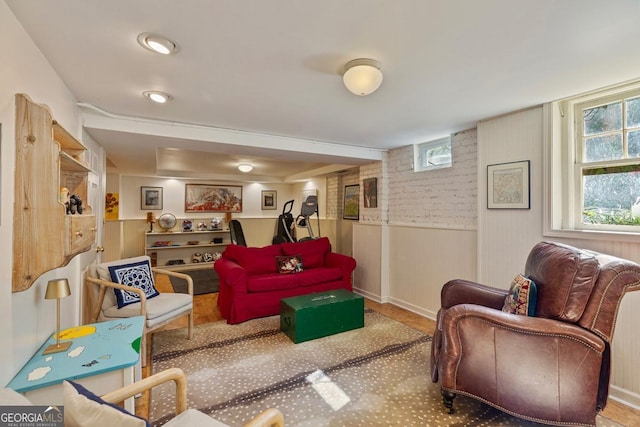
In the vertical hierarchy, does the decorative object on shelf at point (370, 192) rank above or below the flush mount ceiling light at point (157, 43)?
below

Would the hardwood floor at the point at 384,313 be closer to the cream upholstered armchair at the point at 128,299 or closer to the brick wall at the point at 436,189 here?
the cream upholstered armchair at the point at 128,299

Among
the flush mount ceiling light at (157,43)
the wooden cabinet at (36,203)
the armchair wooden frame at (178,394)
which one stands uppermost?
the flush mount ceiling light at (157,43)

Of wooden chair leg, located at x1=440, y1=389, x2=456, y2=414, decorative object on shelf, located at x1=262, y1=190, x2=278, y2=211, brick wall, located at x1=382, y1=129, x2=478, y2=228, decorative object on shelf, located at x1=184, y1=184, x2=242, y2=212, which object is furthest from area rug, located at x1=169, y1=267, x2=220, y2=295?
wooden chair leg, located at x1=440, y1=389, x2=456, y2=414

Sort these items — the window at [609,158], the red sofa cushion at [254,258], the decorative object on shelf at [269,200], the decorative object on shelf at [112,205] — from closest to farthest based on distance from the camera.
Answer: the window at [609,158] → the red sofa cushion at [254,258] → the decorative object on shelf at [112,205] → the decorative object on shelf at [269,200]

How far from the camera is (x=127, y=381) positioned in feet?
4.78

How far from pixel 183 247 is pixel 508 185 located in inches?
250

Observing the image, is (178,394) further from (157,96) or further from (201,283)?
(201,283)

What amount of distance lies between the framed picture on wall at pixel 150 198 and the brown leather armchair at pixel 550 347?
6560 millimetres

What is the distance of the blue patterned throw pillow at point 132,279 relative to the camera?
8.55ft

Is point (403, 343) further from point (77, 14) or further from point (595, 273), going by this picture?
point (77, 14)


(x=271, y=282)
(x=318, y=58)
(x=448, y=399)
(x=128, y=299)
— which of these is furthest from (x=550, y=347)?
(x=128, y=299)

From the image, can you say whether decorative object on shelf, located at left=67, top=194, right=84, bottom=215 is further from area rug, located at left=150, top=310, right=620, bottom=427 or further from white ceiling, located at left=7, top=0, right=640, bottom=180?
area rug, located at left=150, top=310, right=620, bottom=427

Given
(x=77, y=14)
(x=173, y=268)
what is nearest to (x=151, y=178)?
(x=173, y=268)

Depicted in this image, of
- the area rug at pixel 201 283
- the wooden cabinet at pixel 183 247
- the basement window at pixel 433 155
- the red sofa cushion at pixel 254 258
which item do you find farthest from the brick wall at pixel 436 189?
the wooden cabinet at pixel 183 247
